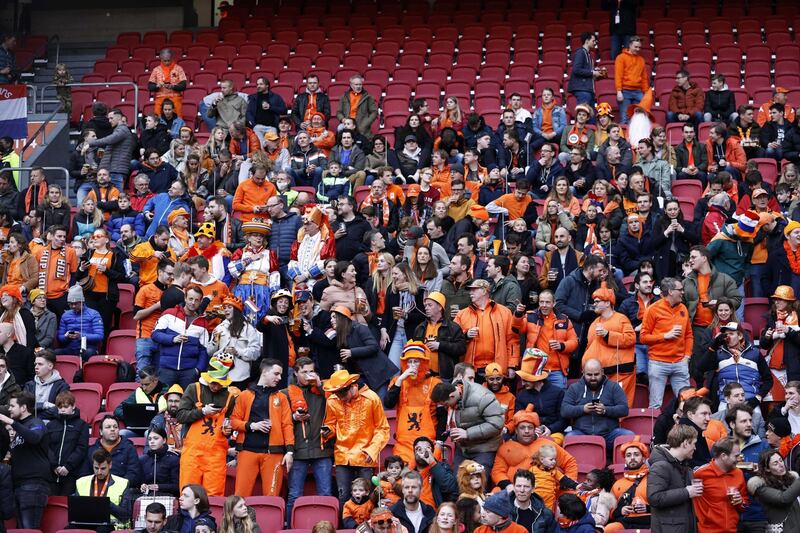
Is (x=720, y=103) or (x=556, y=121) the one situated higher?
(x=720, y=103)

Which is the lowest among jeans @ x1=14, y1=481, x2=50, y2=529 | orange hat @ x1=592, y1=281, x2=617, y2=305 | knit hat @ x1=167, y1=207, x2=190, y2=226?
jeans @ x1=14, y1=481, x2=50, y2=529

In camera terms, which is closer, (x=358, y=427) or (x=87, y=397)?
(x=358, y=427)

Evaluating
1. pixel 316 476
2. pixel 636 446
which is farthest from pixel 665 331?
pixel 316 476

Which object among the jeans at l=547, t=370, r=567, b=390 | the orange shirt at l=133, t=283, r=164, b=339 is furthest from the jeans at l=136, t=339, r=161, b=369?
the jeans at l=547, t=370, r=567, b=390

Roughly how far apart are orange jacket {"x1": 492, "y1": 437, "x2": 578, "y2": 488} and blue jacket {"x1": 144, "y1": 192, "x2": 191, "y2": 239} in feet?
19.0

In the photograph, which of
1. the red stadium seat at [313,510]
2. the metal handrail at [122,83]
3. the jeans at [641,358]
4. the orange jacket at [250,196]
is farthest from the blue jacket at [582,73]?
the red stadium seat at [313,510]

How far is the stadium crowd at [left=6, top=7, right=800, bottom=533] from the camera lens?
11492 millimetres

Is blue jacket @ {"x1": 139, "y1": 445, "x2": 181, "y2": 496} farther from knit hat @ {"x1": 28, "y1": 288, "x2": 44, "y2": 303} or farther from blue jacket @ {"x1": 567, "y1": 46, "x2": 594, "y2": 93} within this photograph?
blue jacket @ {"x1": 567, "y1": 46, "x2": 594, "y2": 93}

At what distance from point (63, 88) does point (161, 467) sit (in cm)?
922

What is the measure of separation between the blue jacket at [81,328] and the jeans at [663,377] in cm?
535

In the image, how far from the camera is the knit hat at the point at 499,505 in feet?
34.5

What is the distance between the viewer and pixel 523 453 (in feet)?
39.0

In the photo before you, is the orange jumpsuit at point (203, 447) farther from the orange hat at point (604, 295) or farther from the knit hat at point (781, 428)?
the knit hat at point (781, 428)

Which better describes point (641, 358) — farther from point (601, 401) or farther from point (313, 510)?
point (313, 510)
